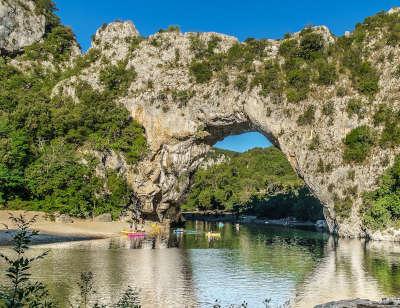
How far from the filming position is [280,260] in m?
32.6

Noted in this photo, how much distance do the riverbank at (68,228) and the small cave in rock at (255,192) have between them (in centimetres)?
3720

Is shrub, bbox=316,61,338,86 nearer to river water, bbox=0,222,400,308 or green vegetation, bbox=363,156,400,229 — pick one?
green vegetation, bbox=363,156,400,229

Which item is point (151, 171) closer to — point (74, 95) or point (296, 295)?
point (74, 95)

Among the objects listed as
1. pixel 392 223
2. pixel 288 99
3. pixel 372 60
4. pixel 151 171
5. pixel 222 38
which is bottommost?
pixel 392 223

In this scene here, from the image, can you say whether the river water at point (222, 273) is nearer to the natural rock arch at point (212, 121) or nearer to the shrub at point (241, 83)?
the natural rock arch at point (212, 121)

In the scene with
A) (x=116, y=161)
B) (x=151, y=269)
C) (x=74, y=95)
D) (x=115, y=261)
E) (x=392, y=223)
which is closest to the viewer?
(x=151, y=269)

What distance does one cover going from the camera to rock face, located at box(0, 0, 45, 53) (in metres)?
81.8

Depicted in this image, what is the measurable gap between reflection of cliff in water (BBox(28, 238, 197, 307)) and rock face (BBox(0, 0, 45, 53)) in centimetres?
5614

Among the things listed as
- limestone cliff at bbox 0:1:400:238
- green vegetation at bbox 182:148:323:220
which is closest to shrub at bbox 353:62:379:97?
limestone cliff at bbox 0:1:400:238

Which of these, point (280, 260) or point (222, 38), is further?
point (222, 38)

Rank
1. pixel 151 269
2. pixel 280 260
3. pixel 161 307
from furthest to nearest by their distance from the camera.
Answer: pixel 280 260, pixel 151 269, pixel 161 307

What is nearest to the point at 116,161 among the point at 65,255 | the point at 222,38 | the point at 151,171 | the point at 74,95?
the point at 151,171

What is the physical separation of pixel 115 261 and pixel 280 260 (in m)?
11.1

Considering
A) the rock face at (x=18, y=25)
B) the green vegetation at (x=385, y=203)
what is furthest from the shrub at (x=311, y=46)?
the rock face at (x=18, y=25)
